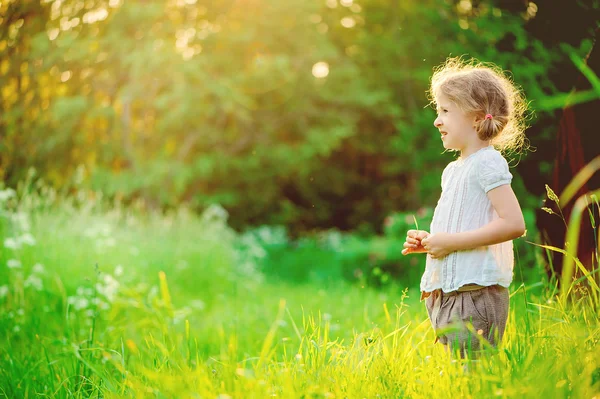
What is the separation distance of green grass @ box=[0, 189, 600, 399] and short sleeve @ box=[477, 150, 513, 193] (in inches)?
20.4

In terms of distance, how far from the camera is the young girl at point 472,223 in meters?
2.23

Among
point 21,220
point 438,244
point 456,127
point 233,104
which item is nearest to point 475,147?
point 456,127

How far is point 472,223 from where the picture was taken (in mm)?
2318

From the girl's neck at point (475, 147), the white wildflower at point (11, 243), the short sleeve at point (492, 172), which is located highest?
the girl's neck at point (475, 147)

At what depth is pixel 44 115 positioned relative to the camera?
1265cm

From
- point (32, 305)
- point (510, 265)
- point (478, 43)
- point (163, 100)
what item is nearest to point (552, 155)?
point (478, 43)

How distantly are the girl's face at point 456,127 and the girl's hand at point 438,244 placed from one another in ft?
1.24

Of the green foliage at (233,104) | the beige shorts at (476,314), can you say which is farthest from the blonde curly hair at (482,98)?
the green foliage at (233,104)

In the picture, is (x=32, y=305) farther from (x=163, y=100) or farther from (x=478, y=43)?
(x=163, y=100)

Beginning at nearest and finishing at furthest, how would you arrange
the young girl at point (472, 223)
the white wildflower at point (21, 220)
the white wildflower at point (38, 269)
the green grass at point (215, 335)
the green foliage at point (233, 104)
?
the green grass at point (215, 335), the young girl at point (472, 223), the white wildflower at point (38, 269), the white wildflower at point (21, 220), the green foliage at point (233, 104)

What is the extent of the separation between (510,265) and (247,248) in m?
10.6

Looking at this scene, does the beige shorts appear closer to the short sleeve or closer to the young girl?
the young girl

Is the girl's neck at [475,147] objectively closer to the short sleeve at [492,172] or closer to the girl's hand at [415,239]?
the short sleeve at [492,172]

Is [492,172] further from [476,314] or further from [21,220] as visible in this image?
[21,220]
